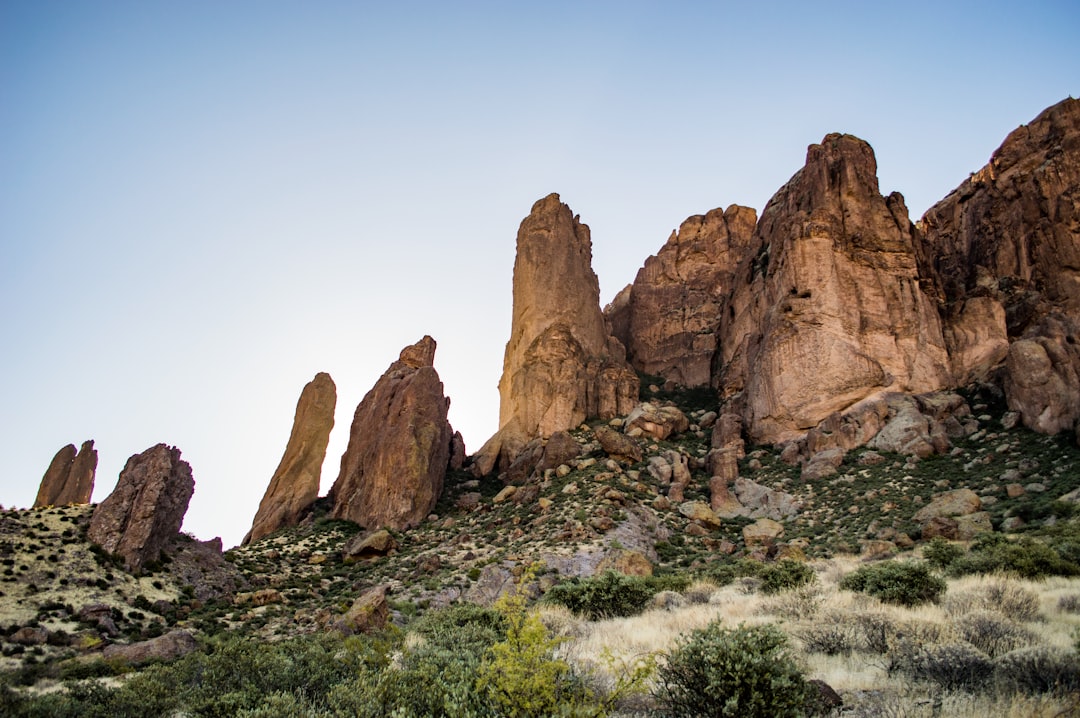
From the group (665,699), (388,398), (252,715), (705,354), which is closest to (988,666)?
(665,699)

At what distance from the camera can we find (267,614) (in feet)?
94.9

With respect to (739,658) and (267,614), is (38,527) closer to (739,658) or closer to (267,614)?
(267,614)

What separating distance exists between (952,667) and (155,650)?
921 inches

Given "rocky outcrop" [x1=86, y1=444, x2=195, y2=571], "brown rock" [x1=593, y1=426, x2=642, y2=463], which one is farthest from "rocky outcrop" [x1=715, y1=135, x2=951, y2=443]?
"rocky outcrop" [x1=86, y1=444, x2=195, y2=571]

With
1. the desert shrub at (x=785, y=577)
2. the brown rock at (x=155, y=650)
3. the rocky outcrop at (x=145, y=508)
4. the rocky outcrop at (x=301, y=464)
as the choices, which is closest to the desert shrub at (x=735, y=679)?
the desert shrub at (x=785, y=577)

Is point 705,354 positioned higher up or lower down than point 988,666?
higher up

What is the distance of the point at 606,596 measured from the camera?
16.6 m

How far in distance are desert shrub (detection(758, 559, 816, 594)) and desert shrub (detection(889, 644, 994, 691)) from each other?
9.31 meters

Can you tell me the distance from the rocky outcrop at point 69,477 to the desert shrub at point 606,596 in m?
68.9

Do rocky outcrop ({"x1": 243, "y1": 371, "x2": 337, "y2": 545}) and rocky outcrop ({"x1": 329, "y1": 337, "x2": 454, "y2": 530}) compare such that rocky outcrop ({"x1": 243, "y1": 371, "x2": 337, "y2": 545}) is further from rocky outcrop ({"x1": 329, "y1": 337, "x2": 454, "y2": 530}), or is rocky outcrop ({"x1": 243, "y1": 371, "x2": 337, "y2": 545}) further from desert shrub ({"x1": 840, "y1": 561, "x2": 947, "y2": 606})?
desert shrub ({"x1": 840, "y1": 561, "x2": 947, "y2": 606})

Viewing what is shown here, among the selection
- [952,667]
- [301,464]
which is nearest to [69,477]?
[301,464]

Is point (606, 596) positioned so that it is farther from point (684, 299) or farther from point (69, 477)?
point (69, 477)

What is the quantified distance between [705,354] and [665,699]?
6556 cm

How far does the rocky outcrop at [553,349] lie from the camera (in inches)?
2207
